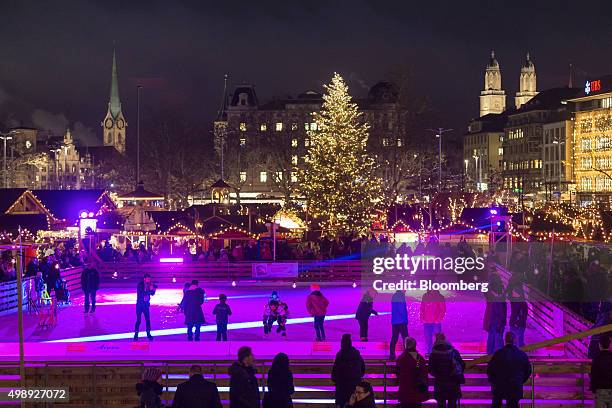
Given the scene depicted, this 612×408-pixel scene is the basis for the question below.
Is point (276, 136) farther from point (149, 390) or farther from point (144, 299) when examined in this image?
point (149, 390)

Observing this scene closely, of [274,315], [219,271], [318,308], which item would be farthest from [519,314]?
[219,271]

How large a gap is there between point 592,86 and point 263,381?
4280 inches

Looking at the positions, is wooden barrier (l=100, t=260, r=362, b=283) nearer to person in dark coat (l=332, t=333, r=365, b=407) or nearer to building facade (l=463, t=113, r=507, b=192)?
person in dark coat (l=332, t=333, r=365, b=407)

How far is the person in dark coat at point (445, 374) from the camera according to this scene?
12.5m

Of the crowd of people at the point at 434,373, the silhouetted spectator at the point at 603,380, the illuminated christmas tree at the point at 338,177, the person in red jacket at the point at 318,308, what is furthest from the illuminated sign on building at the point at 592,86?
the silhouetted spectator at the point at 603,380

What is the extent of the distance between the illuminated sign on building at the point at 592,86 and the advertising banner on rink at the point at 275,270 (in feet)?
288

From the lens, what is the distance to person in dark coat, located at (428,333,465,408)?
12547mm

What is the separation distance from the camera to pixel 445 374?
12.6 metres

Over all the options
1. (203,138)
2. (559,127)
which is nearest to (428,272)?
(203,138)

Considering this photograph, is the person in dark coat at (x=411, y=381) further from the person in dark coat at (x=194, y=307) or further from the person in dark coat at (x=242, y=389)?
the person in dark coat at (x=194, y=307)

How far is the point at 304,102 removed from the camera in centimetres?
14112

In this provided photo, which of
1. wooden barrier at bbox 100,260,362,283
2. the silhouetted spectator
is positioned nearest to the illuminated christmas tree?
wooden barrier at bbox 100,260,362,283

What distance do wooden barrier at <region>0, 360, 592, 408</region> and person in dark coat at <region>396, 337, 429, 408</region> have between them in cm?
77

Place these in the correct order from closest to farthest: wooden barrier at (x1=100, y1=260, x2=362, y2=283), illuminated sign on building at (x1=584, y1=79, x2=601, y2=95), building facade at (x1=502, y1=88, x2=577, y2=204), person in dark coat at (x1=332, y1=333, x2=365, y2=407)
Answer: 1. person in dark coat at (x1=332, y1=333, x2=365, y2=407)
2. wooden barrier at (x1=100, y1=260, x2=362, y2=283)
3. illuminated sign on building at (x1=584, y1=79, x2=601, y2=95)
4. building facade at (x1=502, y1=88, x2=577, y2=204)
